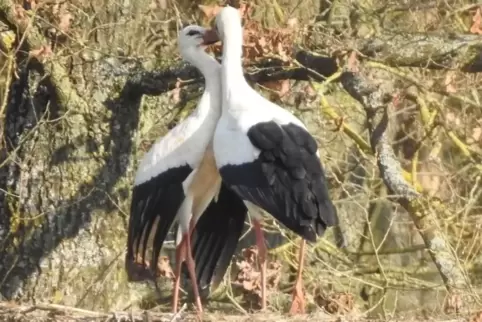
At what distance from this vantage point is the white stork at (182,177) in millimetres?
4383

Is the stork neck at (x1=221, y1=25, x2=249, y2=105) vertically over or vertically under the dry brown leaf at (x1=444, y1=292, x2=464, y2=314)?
over

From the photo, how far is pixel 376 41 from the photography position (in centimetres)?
464

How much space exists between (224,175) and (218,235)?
734 millimetres

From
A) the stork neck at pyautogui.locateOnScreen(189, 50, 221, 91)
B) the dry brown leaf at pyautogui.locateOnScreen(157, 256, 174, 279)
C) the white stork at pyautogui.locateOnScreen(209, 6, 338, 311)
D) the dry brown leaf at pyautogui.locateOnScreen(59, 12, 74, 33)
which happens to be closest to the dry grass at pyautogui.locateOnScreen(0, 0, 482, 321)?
the dry brown leaf at pyautogui.locateOnScreen(59, 12, 74, 33)

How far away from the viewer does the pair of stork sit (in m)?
3.96

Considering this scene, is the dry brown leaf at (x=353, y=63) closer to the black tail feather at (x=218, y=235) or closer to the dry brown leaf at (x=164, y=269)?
the black tail feather at (x=218, y=235)

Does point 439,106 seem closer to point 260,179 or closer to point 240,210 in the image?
point 240,210

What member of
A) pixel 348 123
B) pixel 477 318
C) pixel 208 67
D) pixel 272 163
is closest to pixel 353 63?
pixel 208 67

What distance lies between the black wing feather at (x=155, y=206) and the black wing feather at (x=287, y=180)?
14.5 inches

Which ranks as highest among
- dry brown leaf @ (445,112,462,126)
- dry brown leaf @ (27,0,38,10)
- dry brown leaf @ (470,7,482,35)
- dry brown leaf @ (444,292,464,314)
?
dry brown leaf @ (27,0,38,10)

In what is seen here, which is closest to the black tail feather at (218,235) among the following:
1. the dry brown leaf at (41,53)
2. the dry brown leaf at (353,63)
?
the dry brown leaf at (353,63)

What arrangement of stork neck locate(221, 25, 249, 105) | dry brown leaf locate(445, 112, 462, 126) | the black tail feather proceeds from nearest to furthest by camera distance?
1. stork neck locate(221, 25, 249, 105)
2. the black tail feather
3. dry brown leaf locate(445, 112, 462, 126)

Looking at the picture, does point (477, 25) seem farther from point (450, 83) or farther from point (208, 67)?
point (208, 67)

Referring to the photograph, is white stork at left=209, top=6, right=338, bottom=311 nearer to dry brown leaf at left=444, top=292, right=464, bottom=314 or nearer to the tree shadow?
dry brown leaf at left=444, top=292, right=464, bottom=314
